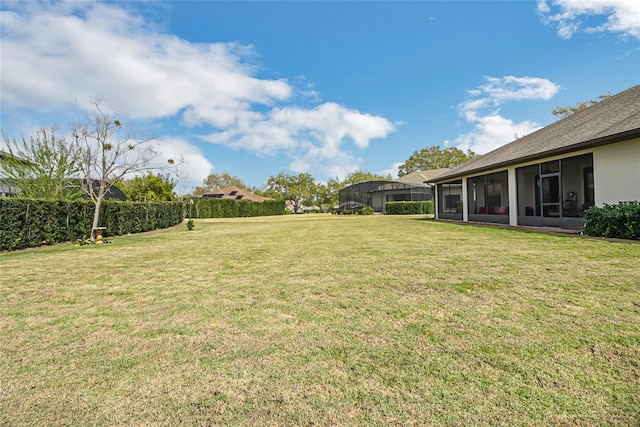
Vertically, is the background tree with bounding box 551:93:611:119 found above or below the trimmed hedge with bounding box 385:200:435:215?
above

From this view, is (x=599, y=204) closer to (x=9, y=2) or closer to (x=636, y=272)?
(x=636, y=272)

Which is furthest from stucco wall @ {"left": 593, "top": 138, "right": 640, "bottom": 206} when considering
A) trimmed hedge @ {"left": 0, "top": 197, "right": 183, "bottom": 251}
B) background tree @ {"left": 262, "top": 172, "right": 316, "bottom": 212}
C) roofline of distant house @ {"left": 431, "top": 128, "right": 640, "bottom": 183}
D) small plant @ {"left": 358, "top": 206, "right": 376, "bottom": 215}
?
background tree @ {"left": 262, "top": 172, "right": 316, "bottom": 212}

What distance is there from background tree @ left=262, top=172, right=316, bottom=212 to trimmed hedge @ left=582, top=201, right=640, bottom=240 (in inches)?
2028

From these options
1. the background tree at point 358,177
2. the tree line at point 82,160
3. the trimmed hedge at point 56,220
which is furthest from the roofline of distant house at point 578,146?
the background tree at point 358,177

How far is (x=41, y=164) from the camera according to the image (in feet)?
47.7

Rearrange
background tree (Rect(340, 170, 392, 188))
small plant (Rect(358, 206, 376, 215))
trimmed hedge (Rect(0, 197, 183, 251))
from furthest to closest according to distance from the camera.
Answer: background tree (Rect(340, 170, 392, 188)), small plant (Rect(358, 206, 376, 215)), trimmed hedge (Rect(0, 197, 183, 251))

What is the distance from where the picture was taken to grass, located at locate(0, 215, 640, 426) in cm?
166

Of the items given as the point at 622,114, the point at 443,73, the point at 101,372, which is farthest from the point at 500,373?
the point at 443,73

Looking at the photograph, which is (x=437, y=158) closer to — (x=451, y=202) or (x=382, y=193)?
(x=382, y=193)

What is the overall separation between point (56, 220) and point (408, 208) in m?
26.5

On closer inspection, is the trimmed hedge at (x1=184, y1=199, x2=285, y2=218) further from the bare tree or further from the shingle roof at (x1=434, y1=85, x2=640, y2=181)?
the shingle roof at (x1=434, y1=85, x2=640, y2=181)


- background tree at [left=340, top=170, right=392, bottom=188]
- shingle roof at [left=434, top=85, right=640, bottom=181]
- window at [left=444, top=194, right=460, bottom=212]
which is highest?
background tree at [left=340, top=170, right=392, bottom=188]

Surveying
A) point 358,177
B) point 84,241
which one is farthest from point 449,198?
point 358,177

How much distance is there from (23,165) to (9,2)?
7.73 meters
